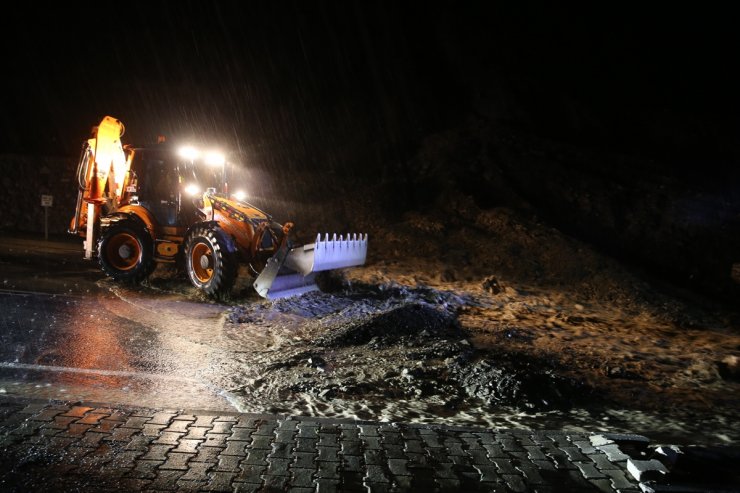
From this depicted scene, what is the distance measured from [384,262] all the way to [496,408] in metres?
8.53

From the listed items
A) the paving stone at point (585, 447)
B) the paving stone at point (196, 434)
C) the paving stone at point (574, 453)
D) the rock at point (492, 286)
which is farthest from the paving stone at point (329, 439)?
the rock at point (492, 286)

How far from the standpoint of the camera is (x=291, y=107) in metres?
25.6

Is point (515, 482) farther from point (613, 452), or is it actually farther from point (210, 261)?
point (210, 261)

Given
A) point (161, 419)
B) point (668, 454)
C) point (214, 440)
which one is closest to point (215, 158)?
point (161, 419)

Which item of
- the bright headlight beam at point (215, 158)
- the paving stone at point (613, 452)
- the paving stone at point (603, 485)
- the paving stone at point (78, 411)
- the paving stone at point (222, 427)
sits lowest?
the paving stone at point (78, 411)

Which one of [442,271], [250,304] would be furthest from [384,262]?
[250,304]

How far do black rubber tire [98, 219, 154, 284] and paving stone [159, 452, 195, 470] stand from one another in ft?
25.9

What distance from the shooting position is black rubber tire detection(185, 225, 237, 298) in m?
9.48

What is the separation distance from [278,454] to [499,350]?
388 cm

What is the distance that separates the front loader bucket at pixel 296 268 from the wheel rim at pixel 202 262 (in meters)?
1.05

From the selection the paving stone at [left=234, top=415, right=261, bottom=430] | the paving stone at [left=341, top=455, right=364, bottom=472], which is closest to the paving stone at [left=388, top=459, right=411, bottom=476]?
the paving stone at [left=341, top=455, right=364, bottom=472]

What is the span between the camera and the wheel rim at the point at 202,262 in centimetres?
980

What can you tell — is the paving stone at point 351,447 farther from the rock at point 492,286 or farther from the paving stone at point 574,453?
the rock at point 492,286

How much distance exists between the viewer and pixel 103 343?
6594mm
